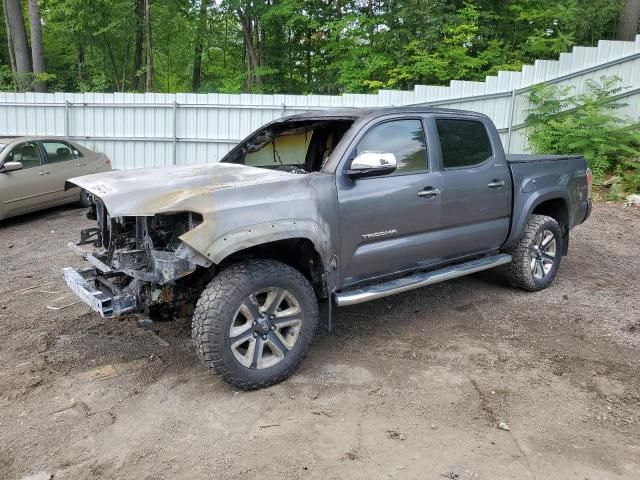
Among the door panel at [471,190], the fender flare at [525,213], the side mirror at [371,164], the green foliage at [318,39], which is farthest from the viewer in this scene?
the green foliage at [318,39]

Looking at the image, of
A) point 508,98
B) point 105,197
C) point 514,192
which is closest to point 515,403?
point 514,192

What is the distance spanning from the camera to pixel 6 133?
1425 cm

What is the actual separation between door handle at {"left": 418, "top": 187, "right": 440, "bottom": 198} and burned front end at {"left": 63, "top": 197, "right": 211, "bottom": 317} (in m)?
1.85

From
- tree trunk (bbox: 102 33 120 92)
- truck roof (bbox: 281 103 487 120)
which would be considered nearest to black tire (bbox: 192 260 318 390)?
truck roof (bbox: 281 103 487 120)

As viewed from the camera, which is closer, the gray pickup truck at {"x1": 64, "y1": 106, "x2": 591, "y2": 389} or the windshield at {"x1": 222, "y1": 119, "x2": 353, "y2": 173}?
the gray pickup truck at {"x1": 64, "y1": 106, "x2": 591, "y2": 389}

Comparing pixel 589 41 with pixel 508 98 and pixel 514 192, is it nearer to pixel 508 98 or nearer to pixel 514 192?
pixel 508 98

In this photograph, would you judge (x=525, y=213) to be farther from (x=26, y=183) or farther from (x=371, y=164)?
(x=26, y=183)

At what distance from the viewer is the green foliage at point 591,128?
1071 centimetres

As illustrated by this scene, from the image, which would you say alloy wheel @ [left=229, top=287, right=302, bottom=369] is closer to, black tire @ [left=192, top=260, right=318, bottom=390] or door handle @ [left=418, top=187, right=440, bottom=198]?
black tire @ [left=192, top=260, right=318, bottom=390]

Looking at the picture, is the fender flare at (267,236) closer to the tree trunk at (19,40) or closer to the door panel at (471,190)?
the door panel at (471,190)

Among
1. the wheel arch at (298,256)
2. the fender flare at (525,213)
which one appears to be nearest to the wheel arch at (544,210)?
the fender flare at (525,213)

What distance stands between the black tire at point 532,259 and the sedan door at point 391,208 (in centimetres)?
135

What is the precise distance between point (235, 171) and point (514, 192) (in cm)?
272

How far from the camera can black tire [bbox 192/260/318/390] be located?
10.7ft
